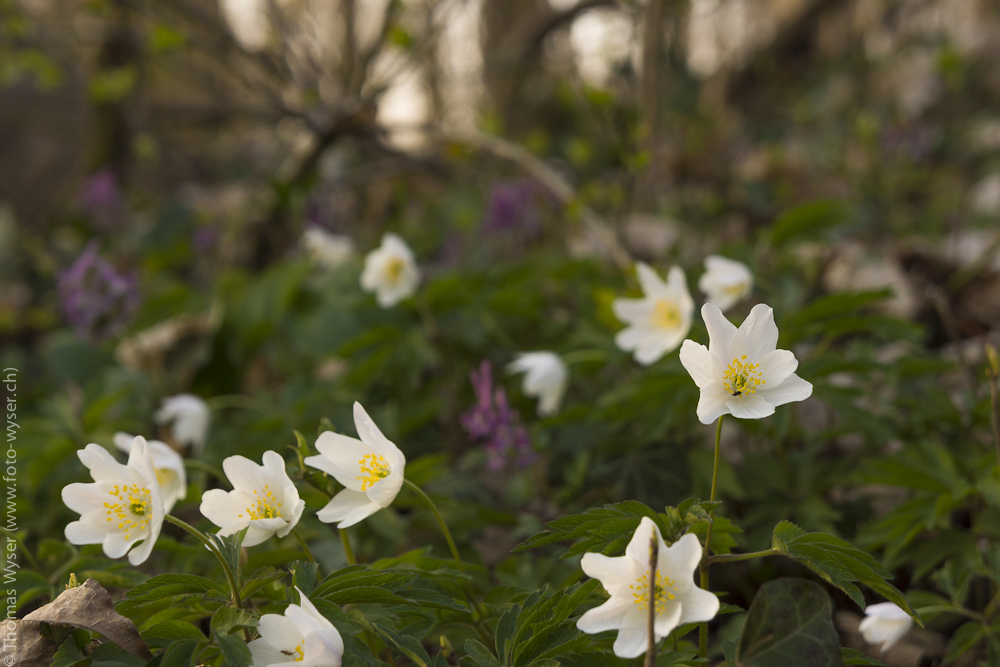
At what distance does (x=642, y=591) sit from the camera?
1006 mm

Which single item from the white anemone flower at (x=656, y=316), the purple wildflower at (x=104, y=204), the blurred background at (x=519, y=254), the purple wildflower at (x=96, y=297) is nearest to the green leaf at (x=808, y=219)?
the blurred background at (x=519, y=254)

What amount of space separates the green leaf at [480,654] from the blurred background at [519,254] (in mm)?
534

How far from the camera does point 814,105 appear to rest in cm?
703

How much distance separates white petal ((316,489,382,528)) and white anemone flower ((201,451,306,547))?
46 millimetres

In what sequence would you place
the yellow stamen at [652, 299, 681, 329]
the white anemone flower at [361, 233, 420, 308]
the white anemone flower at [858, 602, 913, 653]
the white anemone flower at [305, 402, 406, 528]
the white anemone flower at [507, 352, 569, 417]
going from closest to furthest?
the white anemone flower at [305, 402, 406, 528], the white anemone flower at [858, 602, 913, 653], the yellow stamen at [652, 299, 681, 329], the white anemone flower at [507, 352, 569, 417], the white anemone flower at [361, 233, 420, 308]

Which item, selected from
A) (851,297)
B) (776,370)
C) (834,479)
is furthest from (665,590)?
(851,297)

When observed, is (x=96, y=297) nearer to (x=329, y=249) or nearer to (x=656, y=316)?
(x=329, y=249)

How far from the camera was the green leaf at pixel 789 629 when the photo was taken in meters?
1.01

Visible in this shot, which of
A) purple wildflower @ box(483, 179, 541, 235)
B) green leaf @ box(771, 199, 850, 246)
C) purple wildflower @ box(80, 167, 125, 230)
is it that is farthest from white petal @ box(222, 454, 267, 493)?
purple wildflower @ box(80, 167, 125, 230)

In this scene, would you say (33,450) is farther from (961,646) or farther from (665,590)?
(961,646)

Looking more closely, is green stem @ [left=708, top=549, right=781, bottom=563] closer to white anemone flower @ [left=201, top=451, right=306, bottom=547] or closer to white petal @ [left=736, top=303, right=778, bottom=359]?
white petal @ [left=736, top=303, right=778, bottom=359]

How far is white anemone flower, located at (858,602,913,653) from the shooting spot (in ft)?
4.28

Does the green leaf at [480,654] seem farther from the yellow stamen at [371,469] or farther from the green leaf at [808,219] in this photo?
the green leaf at [808,219]

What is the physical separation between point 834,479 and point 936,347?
1593 millimetres
